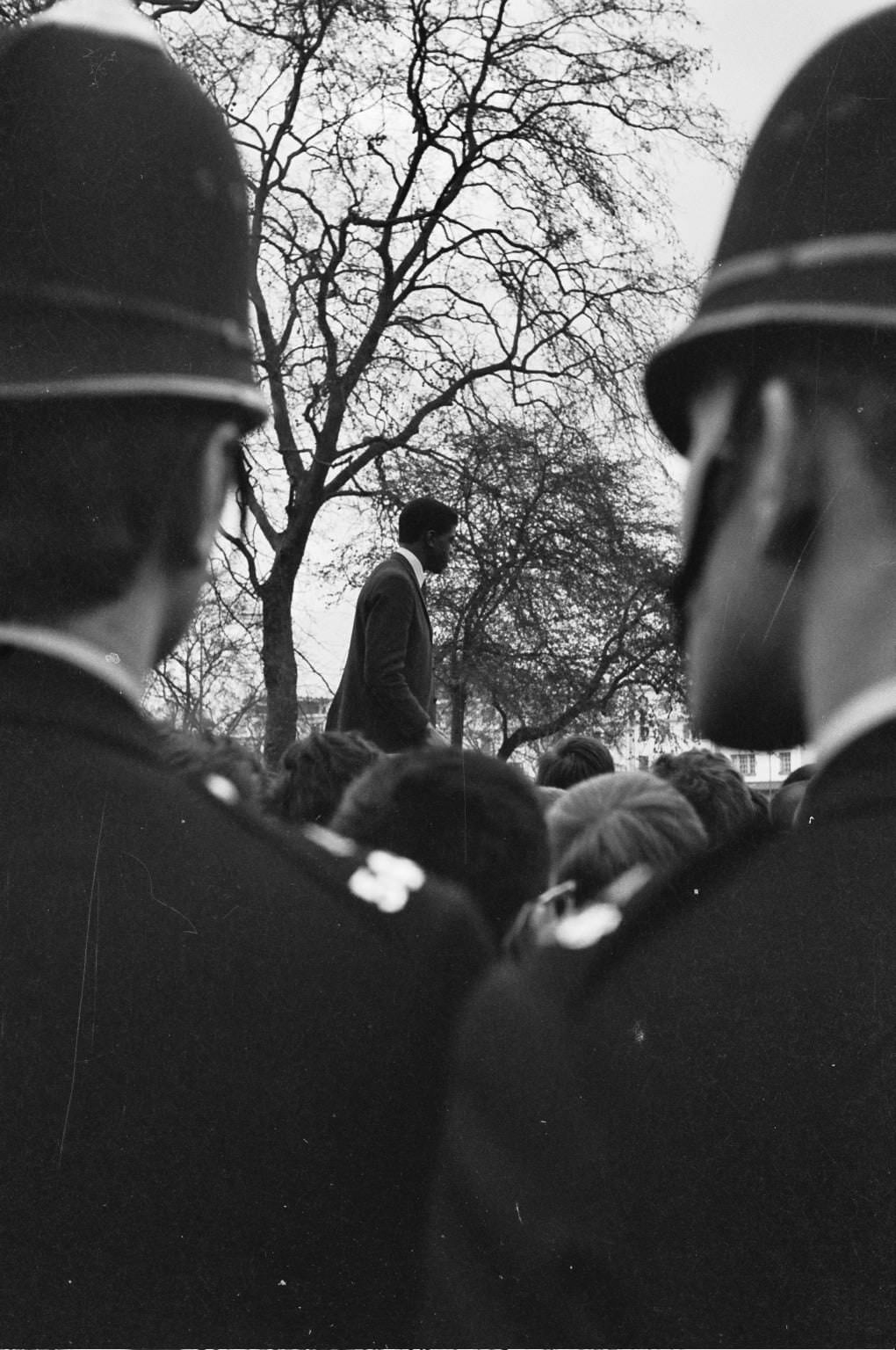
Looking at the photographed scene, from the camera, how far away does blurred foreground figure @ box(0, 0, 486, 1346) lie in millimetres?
1196

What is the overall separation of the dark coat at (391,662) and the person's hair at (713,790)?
0.25 meters

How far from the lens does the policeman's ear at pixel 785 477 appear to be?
44.5 inches

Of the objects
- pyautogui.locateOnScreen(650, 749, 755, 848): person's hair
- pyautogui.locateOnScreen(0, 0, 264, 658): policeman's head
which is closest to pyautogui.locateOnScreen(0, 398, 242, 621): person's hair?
pyautogui.locateOnScreen(0, 0, 264, 658): policeman's head

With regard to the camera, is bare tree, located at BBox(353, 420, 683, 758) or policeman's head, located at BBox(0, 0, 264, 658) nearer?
bare tree, located at BBox(353, 420, 683, 758)

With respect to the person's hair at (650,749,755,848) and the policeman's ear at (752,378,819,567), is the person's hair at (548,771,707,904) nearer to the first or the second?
the person's hair at (650,749,755,848)

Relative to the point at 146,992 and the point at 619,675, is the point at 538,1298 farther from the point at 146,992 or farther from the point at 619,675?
the point at 619,675

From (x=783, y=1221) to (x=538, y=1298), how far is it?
0.81 ft

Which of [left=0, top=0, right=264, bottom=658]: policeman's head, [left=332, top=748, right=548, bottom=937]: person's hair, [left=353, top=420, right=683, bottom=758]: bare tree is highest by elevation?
[left=0, top=0, right=264, bottom=658]: policeman's head

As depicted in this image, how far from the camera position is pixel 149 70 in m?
1.21

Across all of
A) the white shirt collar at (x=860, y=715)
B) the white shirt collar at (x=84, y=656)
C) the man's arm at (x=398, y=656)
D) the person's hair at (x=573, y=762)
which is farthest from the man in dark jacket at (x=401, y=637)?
the white shirt collar at (x=860, y=715)

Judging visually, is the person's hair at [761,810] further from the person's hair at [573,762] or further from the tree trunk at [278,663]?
the tree trunk at [278,663]

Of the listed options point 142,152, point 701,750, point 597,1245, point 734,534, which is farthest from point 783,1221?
point 142,152

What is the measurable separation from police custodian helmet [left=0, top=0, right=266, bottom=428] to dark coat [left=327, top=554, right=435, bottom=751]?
0.72 ft

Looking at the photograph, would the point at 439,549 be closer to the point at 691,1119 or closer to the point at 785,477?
the point at 785,477
